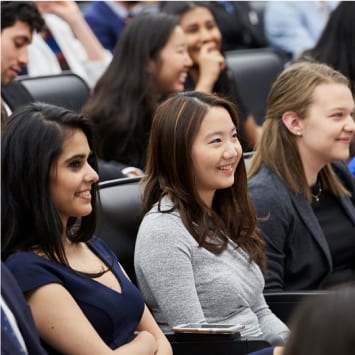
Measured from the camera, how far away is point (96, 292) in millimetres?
2824

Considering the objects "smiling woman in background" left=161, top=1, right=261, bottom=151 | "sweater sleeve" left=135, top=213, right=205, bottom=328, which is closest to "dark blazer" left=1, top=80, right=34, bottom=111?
"smiling woman in background" left=161, top=1, right=261, bottom=151

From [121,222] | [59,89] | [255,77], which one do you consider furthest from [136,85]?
[121,222]

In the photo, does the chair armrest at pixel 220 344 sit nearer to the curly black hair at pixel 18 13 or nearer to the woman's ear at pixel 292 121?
the woman's ear at pixel 292 121

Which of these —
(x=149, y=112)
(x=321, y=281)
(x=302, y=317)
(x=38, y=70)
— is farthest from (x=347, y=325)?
(x=38, y=70)

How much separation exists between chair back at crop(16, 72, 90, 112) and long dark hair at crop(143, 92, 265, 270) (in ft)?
4.87

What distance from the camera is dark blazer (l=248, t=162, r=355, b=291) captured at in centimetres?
365

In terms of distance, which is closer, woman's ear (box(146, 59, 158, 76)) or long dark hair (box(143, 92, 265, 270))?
long dark hair (box(143, 92, 265, 270))

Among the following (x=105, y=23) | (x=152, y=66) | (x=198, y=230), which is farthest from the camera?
(x=105, y=23)

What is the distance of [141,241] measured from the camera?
3.18 metres

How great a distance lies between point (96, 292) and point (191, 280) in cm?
40

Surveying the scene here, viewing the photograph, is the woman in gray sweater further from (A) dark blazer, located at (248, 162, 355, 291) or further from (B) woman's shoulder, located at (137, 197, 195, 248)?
(A) dark blazer, located at (248, 162, 355, 291)

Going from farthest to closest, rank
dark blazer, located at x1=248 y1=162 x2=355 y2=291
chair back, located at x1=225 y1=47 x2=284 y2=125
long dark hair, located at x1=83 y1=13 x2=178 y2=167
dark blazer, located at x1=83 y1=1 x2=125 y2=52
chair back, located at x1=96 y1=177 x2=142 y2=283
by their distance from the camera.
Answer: dark blazer, located at x1=83 y1=1 x2=125 y2=52, chair back, located at x1=225 y1=47 x2=284 y2=125, long dark hair, located at x1=83 y1=13 x2=178 y2=167, dark blazer, located at x1=248 y1=162 x2=355 y2=291, chair back, located at x1=96 y1=177 x2=142 y2=283

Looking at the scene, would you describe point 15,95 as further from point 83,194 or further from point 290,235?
point 83,194

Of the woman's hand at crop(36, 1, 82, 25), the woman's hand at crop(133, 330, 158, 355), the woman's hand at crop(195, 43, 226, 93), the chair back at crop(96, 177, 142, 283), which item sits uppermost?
the woman's hand at crop(36, 1, 82, 25)
